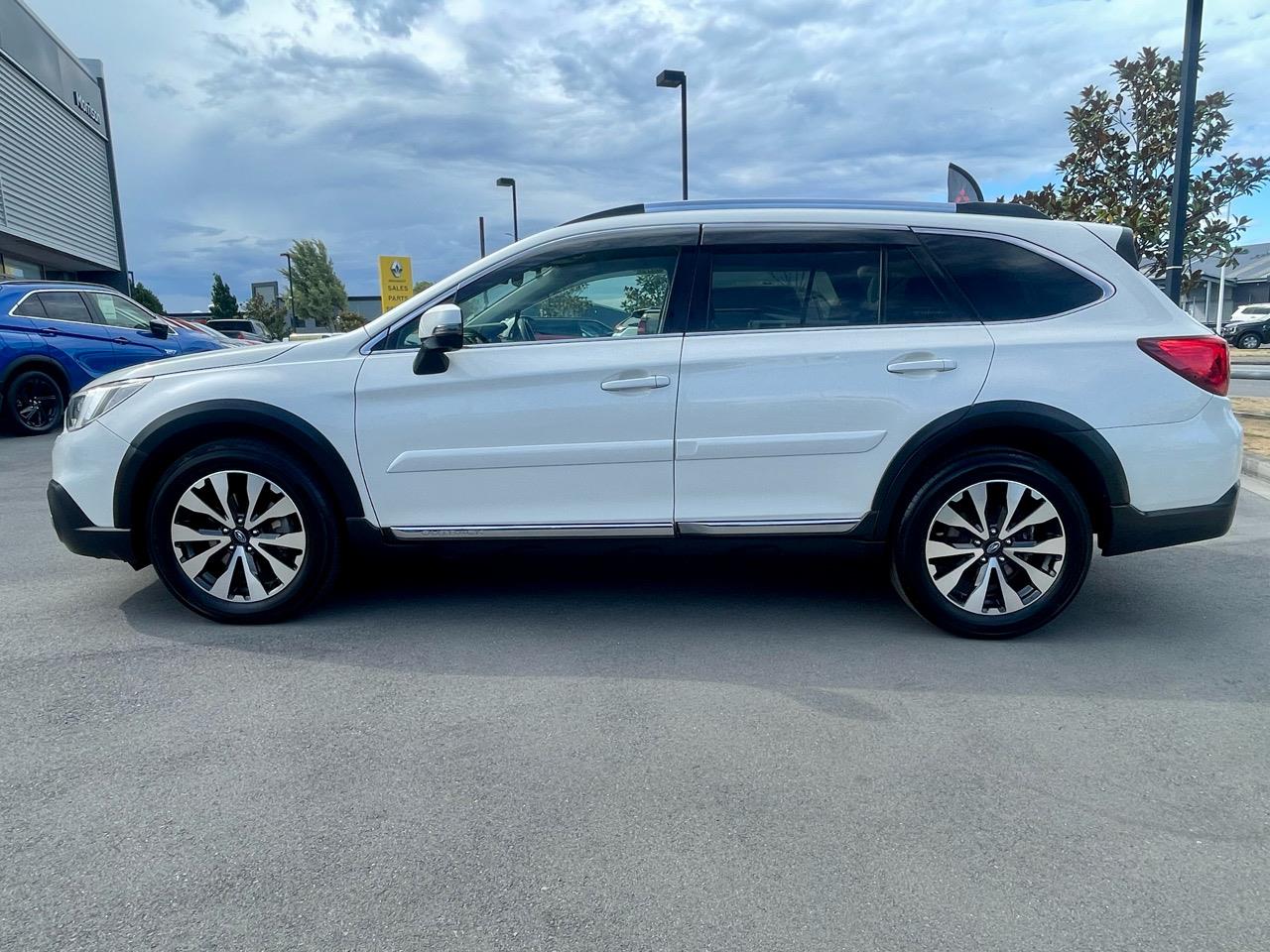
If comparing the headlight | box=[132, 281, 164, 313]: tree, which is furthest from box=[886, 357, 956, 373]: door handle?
box=[132, 281, 164, 313]: tree

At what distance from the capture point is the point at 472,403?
3.98m

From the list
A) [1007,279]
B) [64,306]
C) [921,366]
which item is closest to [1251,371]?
[1007,279]

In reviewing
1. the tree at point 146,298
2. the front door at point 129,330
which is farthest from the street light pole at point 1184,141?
the tree at point 146,298

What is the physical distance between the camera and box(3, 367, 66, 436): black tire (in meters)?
11.2

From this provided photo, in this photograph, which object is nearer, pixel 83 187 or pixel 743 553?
pixel 743 553

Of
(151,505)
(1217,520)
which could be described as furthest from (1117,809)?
(151,505)

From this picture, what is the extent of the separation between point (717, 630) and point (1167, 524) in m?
1.94

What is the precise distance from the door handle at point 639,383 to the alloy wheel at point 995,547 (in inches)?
50.2

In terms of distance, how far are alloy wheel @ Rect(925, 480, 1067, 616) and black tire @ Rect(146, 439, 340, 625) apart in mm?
2598

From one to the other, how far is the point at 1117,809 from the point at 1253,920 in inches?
19.8

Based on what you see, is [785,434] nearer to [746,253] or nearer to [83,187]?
[746,253]

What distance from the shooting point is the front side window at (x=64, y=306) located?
37.4ft

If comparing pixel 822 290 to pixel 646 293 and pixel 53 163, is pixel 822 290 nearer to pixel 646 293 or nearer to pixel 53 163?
pixel 646 293

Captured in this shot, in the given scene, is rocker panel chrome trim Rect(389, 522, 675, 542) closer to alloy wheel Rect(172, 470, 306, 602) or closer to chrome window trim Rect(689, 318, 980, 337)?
alloy wheel Rect(172, 470, 306, 602)
